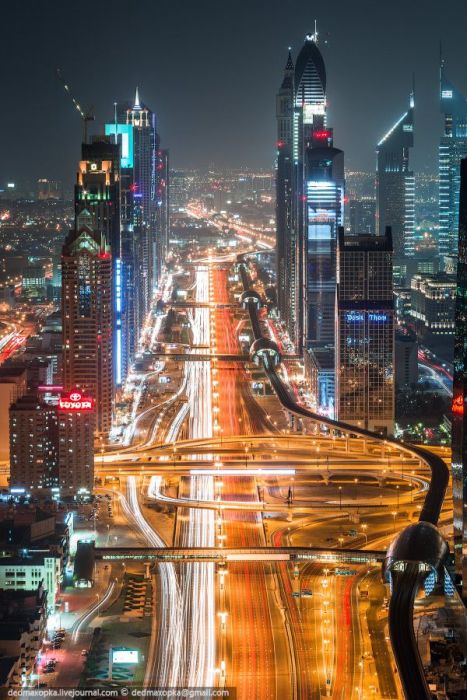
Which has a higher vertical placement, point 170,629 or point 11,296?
point 11,296

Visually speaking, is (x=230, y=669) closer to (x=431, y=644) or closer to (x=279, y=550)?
(x=431, y=644)

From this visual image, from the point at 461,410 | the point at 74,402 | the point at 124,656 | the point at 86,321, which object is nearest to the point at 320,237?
the point at 86,321

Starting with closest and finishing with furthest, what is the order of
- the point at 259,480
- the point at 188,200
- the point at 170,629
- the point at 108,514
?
1. the point at 170,629
2. the point at 108,514
3. the point at 259,480
4. the point at 188,200

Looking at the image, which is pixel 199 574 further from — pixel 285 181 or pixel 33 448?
pixel 285 181

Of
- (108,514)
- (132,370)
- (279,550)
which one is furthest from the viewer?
(132,370)

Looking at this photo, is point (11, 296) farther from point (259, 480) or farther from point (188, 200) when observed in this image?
point (188, 200)

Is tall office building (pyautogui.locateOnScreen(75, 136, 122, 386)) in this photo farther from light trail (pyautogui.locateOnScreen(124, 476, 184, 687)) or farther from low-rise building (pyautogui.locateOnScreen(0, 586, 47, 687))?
low-rise building (pyautogui.locateOnScreen(0, 586, 47, 687))

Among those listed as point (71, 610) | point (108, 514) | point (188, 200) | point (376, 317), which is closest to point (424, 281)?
point (376, 317)

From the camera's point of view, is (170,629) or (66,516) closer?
(170,629)
